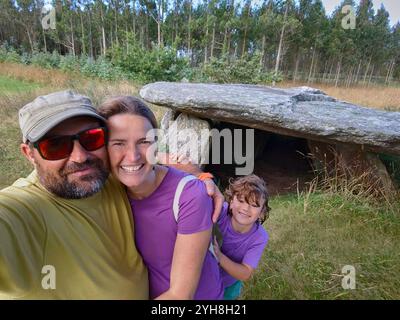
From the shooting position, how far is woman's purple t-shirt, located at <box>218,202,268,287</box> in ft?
5.26

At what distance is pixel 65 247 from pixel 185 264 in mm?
416

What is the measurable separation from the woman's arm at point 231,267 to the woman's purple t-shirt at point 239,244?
6cm

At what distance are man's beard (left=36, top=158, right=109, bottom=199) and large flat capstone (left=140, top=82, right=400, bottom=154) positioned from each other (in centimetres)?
285

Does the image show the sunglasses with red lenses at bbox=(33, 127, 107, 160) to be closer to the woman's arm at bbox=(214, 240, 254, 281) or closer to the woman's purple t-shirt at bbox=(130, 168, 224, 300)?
the woman's purple t-shirt at bbox=(130, 168, 224, 300)

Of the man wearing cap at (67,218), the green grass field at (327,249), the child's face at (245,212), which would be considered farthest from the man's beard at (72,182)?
the green grass field at (327,249)

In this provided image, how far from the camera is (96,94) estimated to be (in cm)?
744

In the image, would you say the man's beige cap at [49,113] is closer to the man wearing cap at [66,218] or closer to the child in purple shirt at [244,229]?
the man wearing cap at [66,218]

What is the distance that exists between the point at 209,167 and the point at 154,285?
3.93 m

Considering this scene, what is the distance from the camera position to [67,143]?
113 cm

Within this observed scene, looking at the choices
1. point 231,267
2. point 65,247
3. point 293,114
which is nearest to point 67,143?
point 65,247

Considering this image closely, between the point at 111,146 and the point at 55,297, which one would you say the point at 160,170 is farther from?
the point at 55,297

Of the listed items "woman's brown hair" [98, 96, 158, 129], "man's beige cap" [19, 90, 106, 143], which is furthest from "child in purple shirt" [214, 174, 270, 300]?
"man's beige cap" [19, 90, 106, 143]

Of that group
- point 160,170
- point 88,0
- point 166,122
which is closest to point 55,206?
point 160,170

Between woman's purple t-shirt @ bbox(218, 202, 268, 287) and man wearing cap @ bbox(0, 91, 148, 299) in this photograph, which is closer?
man wearing cap @ bbox(0, 91, 148, 299)
